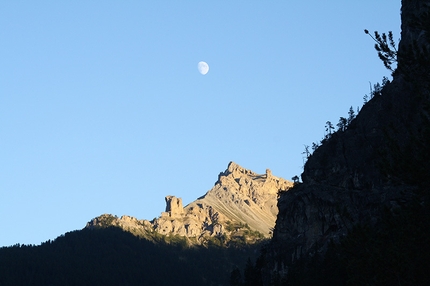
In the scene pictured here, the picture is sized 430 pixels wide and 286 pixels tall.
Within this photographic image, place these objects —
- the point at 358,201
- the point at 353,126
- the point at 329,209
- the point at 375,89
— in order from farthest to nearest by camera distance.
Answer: the point at 375,89, the point at 353,126, the point at 329,209, the point at 358,201

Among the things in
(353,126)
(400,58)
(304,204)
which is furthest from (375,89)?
(400,58)

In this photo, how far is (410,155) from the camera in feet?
137

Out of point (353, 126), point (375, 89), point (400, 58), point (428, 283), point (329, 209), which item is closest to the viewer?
point (428, 283)

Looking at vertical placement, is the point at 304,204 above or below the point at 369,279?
above

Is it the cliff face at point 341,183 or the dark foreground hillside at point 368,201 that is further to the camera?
the cliff face at point 341,183

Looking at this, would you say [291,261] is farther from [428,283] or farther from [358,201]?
[428,283]

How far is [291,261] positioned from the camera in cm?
14838

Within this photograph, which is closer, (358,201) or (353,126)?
(358,201)

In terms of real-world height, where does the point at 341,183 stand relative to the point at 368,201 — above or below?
above

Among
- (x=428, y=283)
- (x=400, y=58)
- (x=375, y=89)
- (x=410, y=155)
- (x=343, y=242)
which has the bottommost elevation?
(x=428, y=283)

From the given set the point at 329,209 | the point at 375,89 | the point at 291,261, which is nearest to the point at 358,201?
the point at 329,209

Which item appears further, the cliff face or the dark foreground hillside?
the cliff face

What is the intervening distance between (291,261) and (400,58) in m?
108

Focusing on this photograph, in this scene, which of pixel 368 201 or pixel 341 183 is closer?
pixel 368 201
